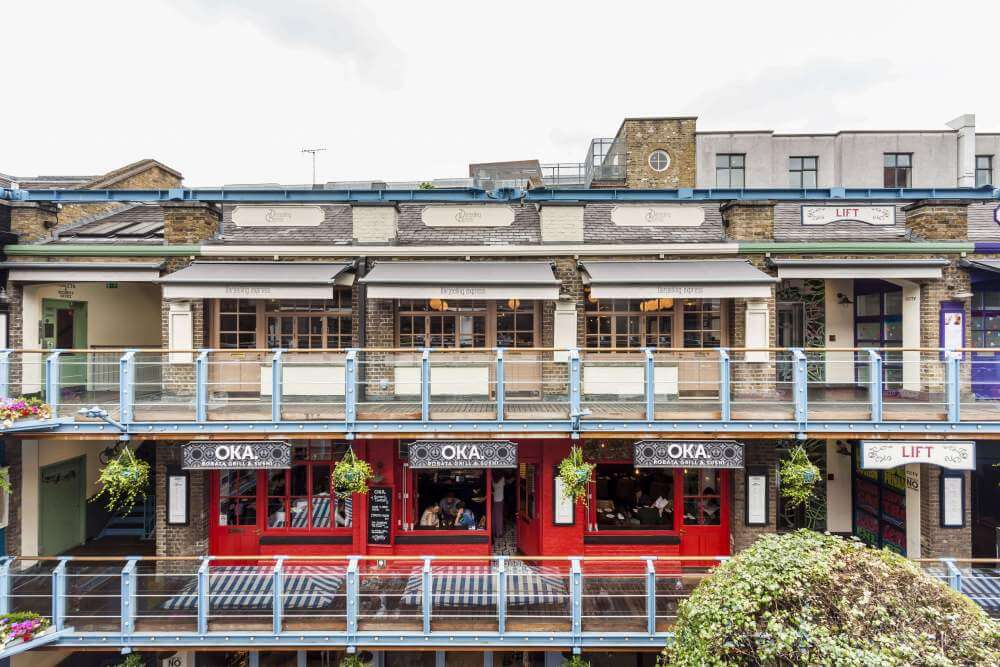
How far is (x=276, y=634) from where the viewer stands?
7785 mm

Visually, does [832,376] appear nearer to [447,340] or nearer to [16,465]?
[447,340]

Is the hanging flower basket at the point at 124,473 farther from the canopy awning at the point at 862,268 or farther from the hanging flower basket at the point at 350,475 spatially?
the canopy awning at the point at 862,268

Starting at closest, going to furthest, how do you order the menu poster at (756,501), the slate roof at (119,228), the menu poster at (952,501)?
the menu poster at (952,501) → the menu poster at (756,501) → the slate roof at (119,228)

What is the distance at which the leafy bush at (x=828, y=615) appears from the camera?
4.44 meters

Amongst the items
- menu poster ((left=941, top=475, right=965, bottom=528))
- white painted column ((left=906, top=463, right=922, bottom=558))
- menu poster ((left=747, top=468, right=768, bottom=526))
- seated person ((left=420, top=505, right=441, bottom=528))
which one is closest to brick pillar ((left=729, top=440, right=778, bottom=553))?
menu poster ((left=747, top=468, right=768, bottom=526))

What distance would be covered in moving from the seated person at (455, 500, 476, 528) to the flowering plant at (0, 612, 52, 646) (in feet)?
23.1

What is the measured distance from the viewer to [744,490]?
385 inches

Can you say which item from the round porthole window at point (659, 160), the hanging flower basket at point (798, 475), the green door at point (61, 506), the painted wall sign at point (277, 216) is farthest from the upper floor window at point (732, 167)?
the green door at point (61, 506)

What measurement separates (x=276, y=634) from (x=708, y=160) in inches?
1151

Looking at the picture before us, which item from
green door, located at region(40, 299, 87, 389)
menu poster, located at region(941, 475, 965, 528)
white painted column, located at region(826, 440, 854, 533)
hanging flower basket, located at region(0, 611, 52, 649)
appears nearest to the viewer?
hanging flower basket, located at region(0, 611, 52, 649)

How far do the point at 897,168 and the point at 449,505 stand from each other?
33.6m

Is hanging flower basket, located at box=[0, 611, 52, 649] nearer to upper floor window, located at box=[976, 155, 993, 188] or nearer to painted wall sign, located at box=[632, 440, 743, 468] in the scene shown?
painted wall sign, located at box=[632, 440, 743, 468]

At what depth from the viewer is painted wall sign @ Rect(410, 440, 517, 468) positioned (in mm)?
8328

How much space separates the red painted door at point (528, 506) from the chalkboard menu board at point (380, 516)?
9.20ft
